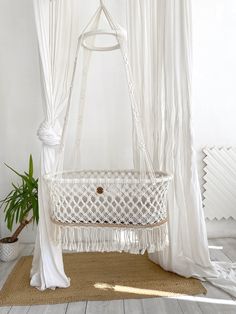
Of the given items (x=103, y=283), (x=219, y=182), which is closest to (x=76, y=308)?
(x=103, y=283)

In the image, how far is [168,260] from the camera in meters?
2.21

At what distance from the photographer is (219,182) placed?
109 inches

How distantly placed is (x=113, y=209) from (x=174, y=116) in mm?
696

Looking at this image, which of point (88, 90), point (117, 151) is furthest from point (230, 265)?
point (88, 90)

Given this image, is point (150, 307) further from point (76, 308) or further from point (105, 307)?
point (76, 308)

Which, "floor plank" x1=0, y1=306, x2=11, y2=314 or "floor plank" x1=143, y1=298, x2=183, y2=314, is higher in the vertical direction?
"floor plank" x1=143, y1=298, x2=183, y2=314

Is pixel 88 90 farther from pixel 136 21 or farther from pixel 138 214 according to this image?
pixel 138 214

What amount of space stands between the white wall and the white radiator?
3.2 inches

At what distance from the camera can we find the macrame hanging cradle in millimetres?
1836

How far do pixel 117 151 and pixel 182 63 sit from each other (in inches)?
38.2

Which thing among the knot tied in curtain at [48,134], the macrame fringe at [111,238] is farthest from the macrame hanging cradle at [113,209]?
the knot tied in curtain at [48,134]

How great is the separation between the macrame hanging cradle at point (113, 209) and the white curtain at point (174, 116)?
0.93 feet

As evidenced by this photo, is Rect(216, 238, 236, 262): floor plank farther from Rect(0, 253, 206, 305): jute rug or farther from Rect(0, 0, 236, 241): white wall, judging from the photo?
Rect(0, 0, 236, 241): white wall

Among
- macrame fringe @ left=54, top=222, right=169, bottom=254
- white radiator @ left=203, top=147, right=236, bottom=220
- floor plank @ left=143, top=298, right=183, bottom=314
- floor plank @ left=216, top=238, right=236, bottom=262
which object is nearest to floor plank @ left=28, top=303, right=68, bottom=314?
macrame fringe @ left=54, top=222, right=169, bottom=254
